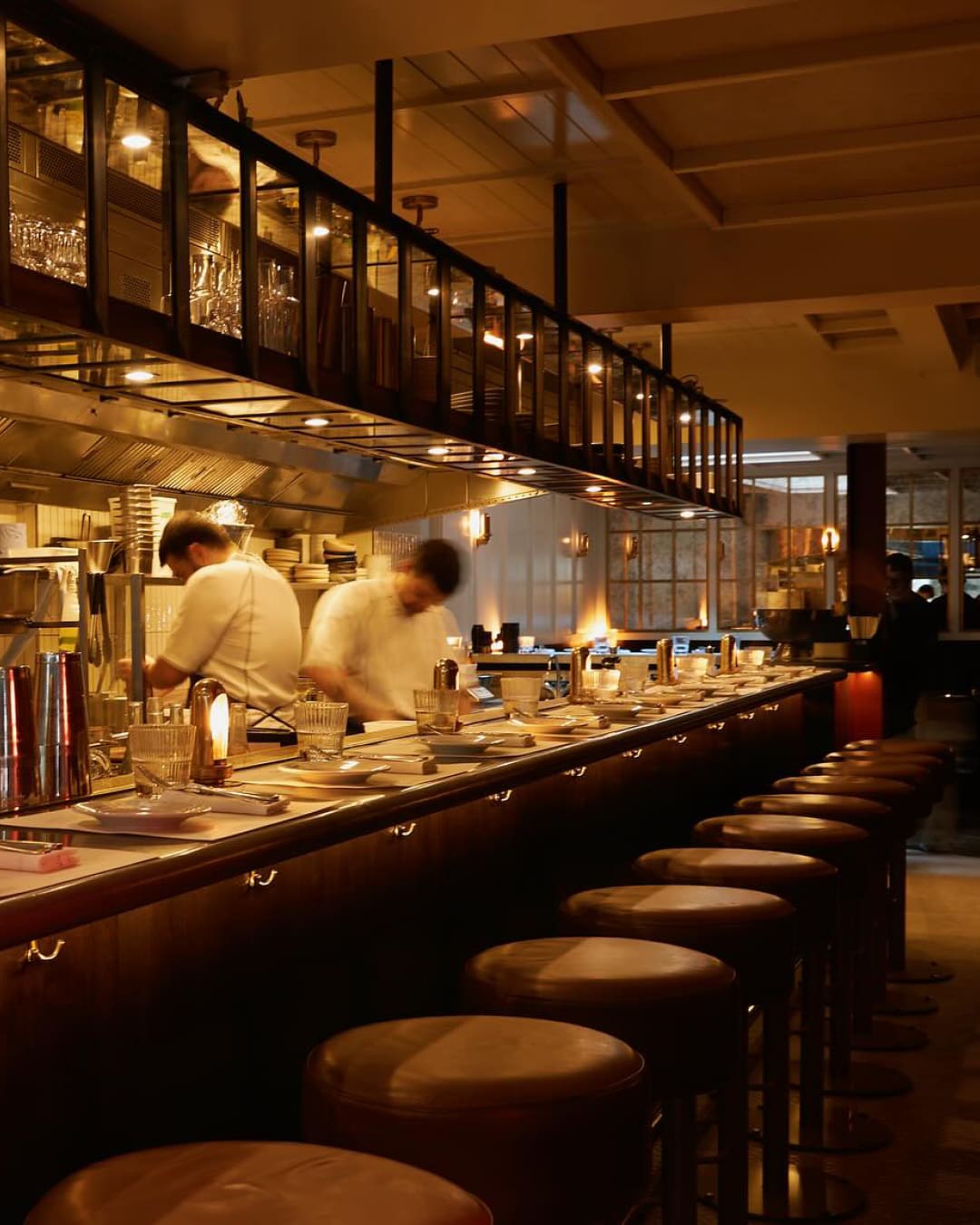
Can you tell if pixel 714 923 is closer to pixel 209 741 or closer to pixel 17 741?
pixel 209 741

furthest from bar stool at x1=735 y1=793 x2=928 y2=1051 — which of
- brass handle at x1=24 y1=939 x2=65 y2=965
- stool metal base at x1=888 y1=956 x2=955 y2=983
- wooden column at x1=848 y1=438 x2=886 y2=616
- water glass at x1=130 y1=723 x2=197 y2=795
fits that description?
wooden column at x1=848 y1=438 x2=886 y2=616

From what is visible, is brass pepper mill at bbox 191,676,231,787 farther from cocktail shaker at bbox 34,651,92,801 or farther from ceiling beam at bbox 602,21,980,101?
ceiling beam at bbox 602,21,980,101

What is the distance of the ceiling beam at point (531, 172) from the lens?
6.04 metres

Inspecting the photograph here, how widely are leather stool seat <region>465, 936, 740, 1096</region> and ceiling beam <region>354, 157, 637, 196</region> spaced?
429 cm

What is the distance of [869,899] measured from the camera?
4723mm

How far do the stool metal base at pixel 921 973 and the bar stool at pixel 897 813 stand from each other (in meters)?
0.04

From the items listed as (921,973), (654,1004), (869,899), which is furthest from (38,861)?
(921,973)

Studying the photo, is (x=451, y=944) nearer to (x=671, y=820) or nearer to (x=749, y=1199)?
(x=749, y=1199)

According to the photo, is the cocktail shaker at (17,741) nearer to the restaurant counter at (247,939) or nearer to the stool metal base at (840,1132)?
the restaurant counter at (247,939)

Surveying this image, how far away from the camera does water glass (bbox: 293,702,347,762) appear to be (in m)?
3.18

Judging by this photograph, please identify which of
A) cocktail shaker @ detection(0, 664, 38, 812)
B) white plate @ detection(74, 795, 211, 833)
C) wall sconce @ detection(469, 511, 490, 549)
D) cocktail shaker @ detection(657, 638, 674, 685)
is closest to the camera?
white plate @ detection(74, 795, 211, 833)

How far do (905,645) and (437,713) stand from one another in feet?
26.2

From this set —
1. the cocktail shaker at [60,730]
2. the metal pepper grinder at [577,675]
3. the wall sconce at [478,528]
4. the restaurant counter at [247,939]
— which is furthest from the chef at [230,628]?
the wall sconce at [478,528]

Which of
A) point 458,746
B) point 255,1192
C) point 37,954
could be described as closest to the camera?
point 255,1192
